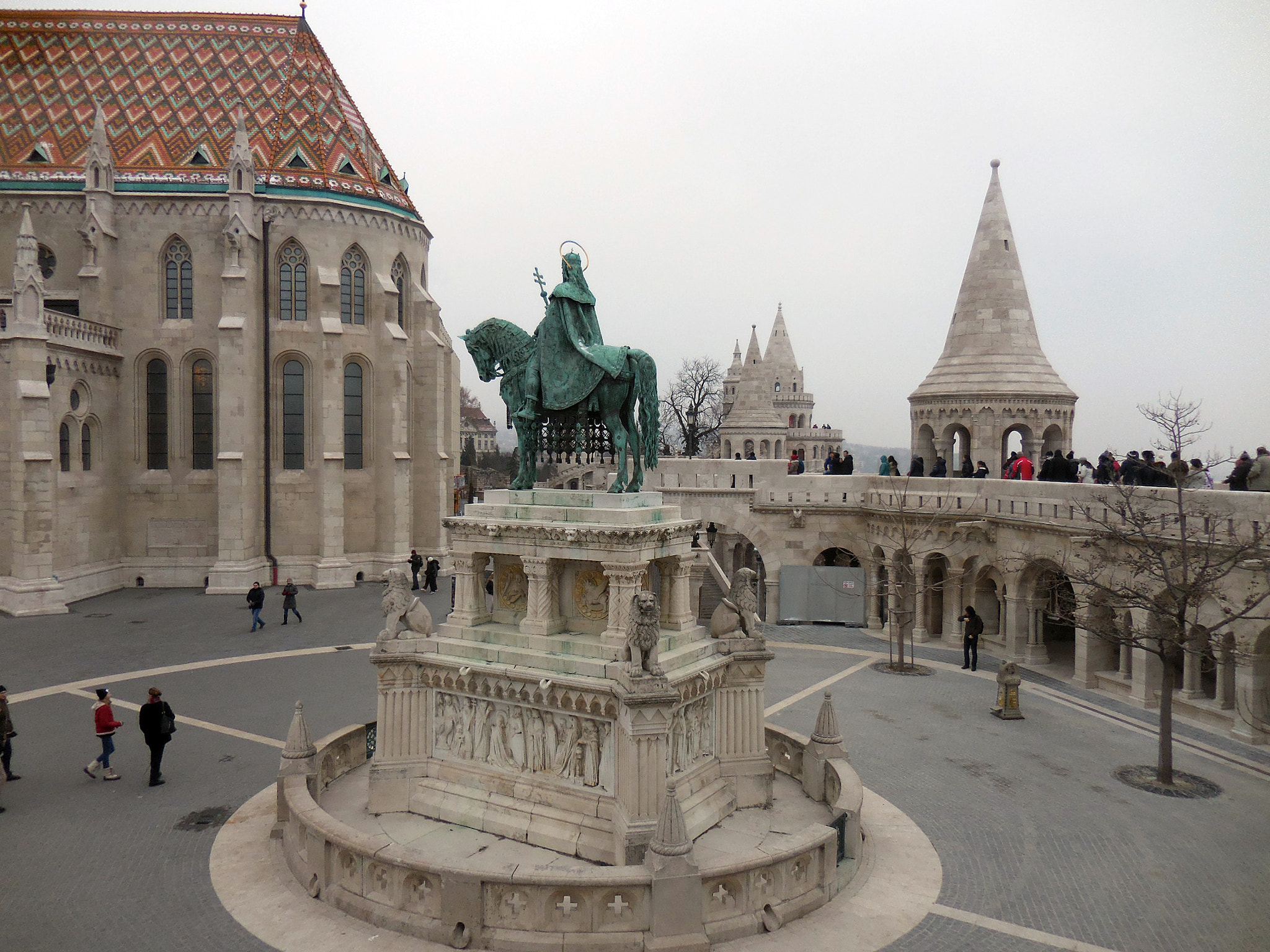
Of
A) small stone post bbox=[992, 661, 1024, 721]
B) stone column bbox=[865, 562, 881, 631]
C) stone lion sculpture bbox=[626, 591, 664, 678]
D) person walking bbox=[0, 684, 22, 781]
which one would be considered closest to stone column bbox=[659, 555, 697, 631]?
stone lion sculpture bbox=[626, 591, 664, 678]

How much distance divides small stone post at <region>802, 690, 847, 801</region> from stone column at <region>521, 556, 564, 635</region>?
359cm

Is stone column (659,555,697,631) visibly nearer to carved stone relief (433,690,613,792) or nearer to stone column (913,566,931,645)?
carved stone relief (433,690,613,792)

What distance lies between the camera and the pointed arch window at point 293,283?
28.5 metres

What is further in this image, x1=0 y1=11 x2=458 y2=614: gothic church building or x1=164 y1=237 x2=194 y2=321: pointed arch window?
x1=164 y1=237 x2=194 y2=321: pointed arch window

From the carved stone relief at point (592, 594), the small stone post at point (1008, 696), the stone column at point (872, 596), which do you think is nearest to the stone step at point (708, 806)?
the carved stone relief at point (592, 594)

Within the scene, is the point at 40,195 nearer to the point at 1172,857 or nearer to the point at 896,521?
the point at 896,521

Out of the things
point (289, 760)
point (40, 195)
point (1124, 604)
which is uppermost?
point (40, 195)

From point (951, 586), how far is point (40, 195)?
30634 millimetres

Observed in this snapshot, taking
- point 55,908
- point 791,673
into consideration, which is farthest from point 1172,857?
point 55,908

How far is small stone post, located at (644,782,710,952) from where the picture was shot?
285 inches

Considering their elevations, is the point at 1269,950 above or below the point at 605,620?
below

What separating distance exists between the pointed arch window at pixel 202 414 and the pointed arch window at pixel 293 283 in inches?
123

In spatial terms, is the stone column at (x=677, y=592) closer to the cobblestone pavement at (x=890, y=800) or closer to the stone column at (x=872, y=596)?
the cobblestone pavement at (x=890, y=800)

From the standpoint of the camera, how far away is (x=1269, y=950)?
7.57 metres
